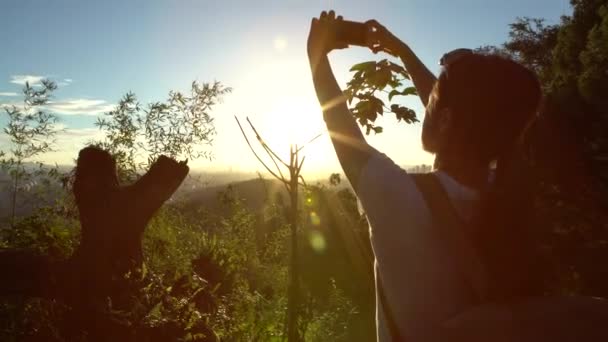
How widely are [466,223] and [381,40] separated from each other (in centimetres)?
92

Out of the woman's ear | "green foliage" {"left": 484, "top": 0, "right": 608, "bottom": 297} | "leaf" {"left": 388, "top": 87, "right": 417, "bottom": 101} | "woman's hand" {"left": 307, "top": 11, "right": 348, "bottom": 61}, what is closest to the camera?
the woman's ear

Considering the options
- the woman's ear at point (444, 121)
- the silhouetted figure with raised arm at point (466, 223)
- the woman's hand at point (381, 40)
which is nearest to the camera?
the silhouetted figure with raised arm at point (466, 223)

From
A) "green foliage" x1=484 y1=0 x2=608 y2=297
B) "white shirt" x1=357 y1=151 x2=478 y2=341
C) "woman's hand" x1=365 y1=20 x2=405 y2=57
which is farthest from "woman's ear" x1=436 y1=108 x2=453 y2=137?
"green foliage" x1=484 y1=0 x2=608 y2=297

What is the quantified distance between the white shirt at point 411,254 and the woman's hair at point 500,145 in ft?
0.21

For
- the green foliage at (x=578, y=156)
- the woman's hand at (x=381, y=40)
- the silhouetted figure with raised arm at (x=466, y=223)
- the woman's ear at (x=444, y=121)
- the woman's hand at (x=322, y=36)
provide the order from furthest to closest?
the green foliage at (x=578, y=156), the woman's hand at (x=381, y=40), the woman's hand at (x=322, y=36), the woman's ear at (x=444, y=121), the silhouetted figure with raised arm at (x=466, y=223)

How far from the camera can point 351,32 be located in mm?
1333

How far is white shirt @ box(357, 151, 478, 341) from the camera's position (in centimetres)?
90

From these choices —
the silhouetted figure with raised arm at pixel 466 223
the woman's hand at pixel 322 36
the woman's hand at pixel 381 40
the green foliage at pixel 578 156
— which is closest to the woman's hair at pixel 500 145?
the silhouetted figure with raised arm at pixel 466 223

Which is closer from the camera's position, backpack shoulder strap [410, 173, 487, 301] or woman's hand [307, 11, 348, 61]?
backpack shoulder strap [410, 173, 487, 301]

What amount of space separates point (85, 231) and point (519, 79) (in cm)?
381

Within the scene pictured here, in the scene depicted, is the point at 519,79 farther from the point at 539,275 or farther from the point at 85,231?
the point at 85,231

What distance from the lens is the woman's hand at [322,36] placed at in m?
1.19

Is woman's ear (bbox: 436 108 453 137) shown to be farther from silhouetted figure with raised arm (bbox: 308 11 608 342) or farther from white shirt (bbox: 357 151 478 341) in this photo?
white shirt (bbox: 357 151 478 341)

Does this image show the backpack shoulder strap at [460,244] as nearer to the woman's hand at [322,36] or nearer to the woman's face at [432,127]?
the woman's face at [432,127]
